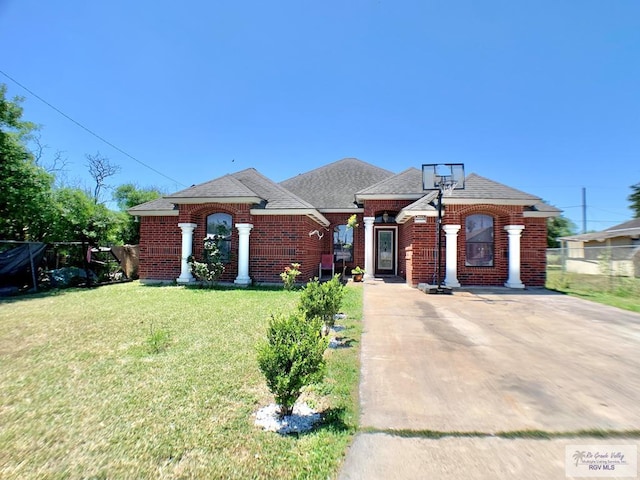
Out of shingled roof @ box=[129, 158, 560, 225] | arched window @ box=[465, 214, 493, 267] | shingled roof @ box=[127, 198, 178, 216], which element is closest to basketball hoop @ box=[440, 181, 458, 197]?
shingled roof @ box=[129, 158, 560, 225]

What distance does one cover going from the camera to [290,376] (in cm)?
255

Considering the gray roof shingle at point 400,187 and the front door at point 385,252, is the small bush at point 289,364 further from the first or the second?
the front door at point 385,252

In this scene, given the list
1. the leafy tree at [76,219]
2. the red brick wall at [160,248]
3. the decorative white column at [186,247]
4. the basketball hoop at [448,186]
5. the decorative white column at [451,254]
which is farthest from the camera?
the red brick wall at [160,248]

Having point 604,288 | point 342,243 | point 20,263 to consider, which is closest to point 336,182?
point 342,243

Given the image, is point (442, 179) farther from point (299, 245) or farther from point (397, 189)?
point (299, 245)

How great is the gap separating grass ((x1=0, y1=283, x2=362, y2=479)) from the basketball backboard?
666 centimetres

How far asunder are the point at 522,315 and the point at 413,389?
4.92 metres

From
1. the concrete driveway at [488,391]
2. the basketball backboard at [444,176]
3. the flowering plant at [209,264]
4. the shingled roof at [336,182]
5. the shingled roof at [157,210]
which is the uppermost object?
the shingled roof at [336,182]

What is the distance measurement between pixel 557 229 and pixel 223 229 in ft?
153

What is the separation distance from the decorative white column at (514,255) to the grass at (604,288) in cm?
150

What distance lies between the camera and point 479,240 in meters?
11.3

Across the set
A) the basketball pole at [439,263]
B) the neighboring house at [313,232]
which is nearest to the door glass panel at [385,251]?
the neighboring house at [313,232]

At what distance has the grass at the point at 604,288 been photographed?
8.46 meters

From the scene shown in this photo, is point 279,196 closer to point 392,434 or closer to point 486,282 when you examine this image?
point 486,282
